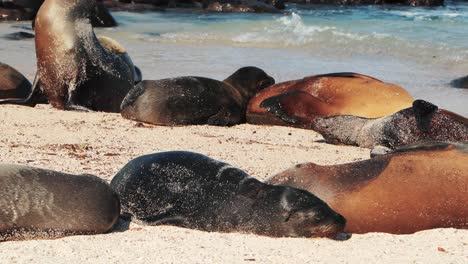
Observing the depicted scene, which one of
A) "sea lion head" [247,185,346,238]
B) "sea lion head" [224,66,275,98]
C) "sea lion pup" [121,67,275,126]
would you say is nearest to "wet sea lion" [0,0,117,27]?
"sea lion head" [224,66,275,98]

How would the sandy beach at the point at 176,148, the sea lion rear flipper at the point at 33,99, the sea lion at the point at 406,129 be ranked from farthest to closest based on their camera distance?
the sea lion rear flipper at the point at 33,99 < the sea lion at the point at 406,129 < the sandy beach at the point at 176,148

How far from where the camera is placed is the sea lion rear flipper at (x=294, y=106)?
27.0 ft

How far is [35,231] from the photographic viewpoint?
178 inches

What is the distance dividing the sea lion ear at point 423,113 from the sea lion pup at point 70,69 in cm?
314

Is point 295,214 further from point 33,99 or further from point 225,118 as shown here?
point 33,99

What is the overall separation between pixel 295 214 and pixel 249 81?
484cm

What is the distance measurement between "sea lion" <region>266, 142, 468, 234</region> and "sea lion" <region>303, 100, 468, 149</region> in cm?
228

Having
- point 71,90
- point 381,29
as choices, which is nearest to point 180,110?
point 71,90

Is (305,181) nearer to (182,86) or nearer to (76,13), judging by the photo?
(182,86)

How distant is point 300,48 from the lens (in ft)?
52.6

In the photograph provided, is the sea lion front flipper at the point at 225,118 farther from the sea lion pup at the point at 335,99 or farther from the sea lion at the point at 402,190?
the sea lion at the point at 402,190

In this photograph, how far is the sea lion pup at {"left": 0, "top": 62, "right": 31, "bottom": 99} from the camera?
9.61 m

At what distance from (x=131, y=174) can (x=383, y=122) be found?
10.2 ft

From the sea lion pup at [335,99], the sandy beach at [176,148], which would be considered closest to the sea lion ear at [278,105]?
the sea lion pup at [335,99]
